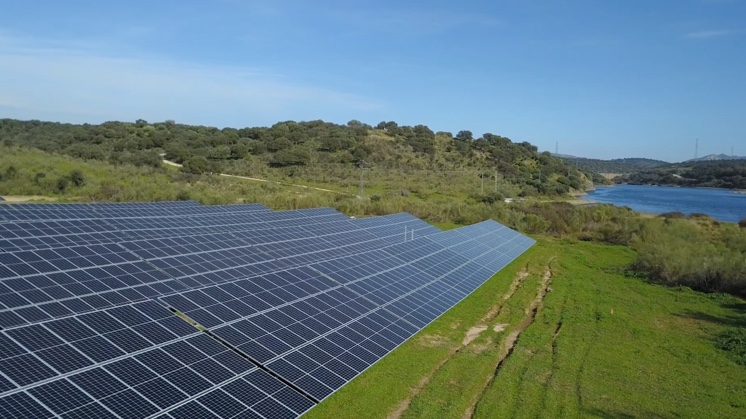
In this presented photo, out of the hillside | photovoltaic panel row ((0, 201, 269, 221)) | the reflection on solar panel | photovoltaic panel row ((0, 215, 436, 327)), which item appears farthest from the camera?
the hillside

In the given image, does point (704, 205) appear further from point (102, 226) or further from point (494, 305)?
point (102, 226)

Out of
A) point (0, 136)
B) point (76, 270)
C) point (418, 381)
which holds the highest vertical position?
point (0, 136)

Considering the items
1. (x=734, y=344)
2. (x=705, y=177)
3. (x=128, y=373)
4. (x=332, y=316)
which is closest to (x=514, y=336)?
(x=734, y=344)

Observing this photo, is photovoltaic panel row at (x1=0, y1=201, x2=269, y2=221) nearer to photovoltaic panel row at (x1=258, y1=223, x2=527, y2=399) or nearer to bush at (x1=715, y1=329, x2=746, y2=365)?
photovoltaic panel row at (x1=258, y1=223, x2=527, y2=399)

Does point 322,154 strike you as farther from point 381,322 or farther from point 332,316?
point 332,316

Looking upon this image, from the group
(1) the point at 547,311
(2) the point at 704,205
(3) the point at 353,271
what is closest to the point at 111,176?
(3) the point at 353,271

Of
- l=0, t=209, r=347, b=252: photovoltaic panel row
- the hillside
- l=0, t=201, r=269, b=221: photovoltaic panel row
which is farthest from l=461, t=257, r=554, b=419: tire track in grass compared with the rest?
the hillside
